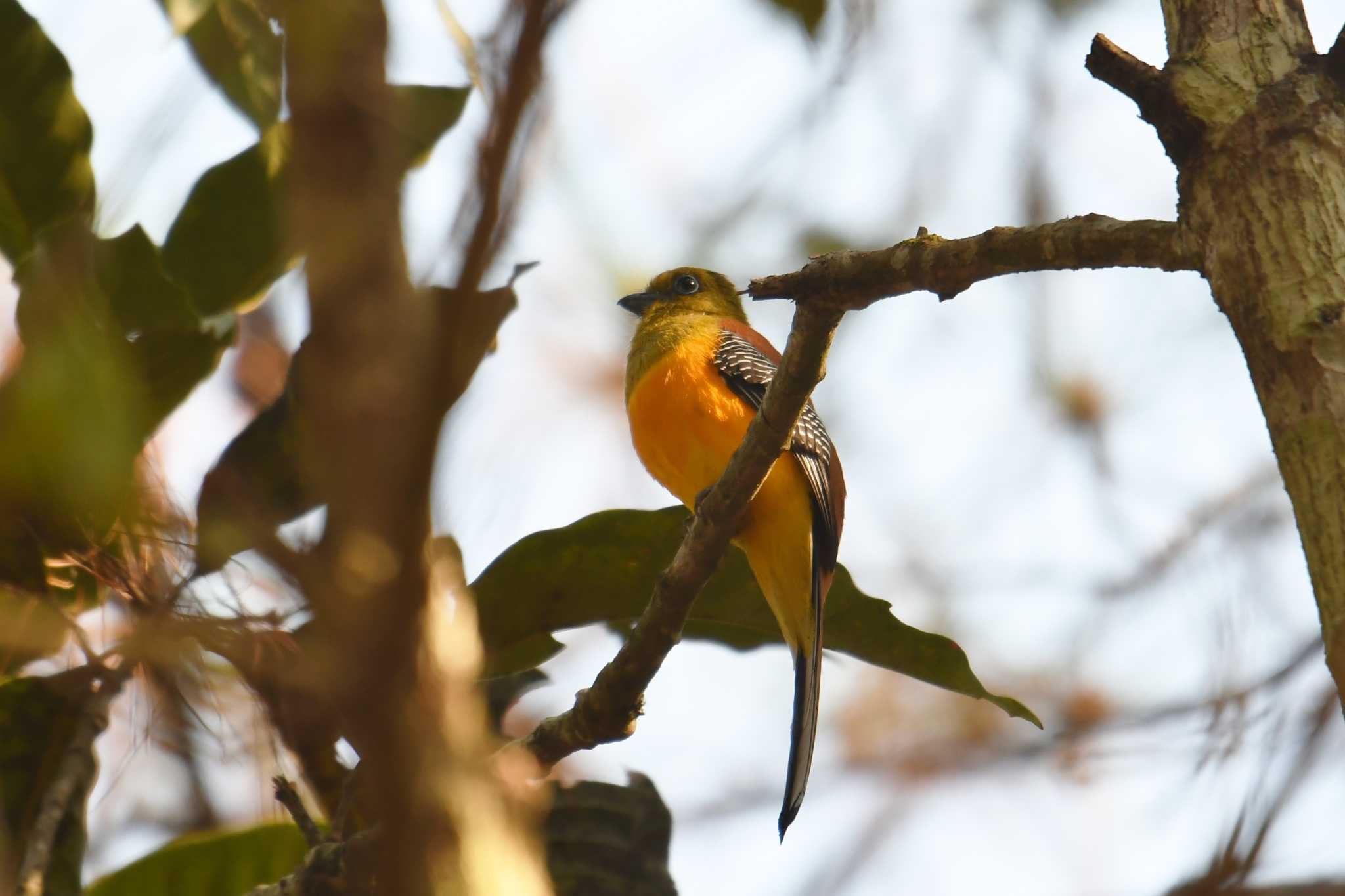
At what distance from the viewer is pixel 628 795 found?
11.0 feet

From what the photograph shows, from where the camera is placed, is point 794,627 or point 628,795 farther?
point 794,627

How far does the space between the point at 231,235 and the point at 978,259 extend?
6.96ft

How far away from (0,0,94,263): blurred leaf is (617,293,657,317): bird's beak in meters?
2.45

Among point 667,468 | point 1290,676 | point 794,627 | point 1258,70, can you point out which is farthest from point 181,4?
point 1290,676

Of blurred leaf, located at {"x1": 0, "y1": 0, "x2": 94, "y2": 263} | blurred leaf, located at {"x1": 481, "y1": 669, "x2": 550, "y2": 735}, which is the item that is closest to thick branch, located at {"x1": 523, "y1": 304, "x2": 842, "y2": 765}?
blurred leaf, located at {"x1": 481, "y1": 669, "x2": 550, "y2": 735}

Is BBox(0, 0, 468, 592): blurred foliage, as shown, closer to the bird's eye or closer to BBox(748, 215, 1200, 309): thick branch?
BBox(748, 215, 1200, 309): thick branch

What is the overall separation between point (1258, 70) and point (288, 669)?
4.74 ft

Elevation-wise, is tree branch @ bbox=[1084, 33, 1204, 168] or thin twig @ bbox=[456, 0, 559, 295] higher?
tree branch @ bbox=[1084, 33, 1204, 168]

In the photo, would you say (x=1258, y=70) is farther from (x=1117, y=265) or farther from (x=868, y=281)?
(x=868, y=281)

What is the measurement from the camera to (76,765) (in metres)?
2.91

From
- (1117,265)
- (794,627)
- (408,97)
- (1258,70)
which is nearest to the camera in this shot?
(408,97)

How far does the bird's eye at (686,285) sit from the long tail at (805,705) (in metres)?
2.01

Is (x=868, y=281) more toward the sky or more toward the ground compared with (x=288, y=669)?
more toward the sky

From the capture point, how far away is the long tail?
140 inches
